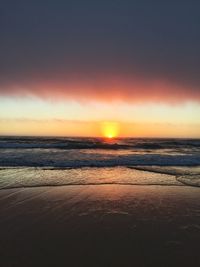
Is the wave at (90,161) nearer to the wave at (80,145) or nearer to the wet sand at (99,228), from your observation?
the wet sand at (99,228)

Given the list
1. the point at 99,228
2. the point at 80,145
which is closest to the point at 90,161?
the point at 99,228

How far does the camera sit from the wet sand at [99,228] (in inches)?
136

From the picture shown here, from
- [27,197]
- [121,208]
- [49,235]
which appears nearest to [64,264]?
[49,235]

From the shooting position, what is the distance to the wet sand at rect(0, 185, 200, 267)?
3.47 meters

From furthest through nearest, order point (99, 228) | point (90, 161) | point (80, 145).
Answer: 1. point (80, 145)
2. point (90, 161)
3. point (99, 228)

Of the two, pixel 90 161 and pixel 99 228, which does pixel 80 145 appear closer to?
pixel 90 161

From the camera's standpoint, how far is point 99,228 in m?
4.54

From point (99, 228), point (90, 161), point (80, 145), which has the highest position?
point (80, 145)

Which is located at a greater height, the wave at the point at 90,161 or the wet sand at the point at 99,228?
the wave at the point at 90,161

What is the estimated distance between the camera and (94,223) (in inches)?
189

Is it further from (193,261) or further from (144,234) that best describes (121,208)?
(193,261)

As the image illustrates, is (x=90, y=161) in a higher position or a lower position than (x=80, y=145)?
lower

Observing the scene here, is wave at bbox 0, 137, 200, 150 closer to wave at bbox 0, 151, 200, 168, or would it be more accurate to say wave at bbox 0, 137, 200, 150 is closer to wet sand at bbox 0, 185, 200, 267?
wave at bbox 0, 151, 200, 168

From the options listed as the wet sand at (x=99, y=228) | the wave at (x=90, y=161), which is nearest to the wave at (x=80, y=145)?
the wave at (x=90, y=161)
